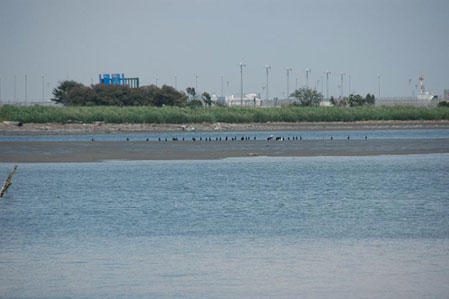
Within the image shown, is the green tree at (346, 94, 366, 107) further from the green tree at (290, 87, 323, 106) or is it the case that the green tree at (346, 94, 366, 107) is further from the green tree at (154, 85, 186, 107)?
the green tree at (154, 85, 186, 107)

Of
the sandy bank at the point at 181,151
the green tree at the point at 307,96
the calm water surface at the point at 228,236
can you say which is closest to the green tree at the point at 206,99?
the green tree at the point at 307,96

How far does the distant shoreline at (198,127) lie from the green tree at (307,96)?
38.8 metres

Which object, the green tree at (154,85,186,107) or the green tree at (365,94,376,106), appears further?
the green tree at (365,94,376,106)

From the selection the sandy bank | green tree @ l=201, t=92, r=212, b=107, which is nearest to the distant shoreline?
the sandy bank

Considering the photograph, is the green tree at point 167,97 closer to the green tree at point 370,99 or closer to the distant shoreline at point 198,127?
the distant shoreline at point 198,127

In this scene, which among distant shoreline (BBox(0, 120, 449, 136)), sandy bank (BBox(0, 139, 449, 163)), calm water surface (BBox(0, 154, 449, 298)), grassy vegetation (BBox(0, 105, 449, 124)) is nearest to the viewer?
calm water surface (BBox(0, 154, 449, 298))

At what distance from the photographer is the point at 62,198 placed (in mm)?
32094

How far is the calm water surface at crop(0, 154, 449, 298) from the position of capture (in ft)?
52.9

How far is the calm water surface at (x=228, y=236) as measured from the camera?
16125 mm

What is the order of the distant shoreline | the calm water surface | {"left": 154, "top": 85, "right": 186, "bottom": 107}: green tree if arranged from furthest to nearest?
{"left": 154, "top": 85, "right": 186, "bottom": 107}: green tree, the distant shoreline, the calm water surface

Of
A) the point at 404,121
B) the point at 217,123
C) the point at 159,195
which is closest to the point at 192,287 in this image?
the point at 159,195

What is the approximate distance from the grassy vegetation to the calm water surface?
241 feet

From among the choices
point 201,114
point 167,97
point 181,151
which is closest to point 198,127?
point 201,114

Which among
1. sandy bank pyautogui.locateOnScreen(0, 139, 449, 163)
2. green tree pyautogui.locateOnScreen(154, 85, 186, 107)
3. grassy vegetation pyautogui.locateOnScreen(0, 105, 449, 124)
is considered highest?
green tree pyautogui.locateOnScreen(154, 85, 186, 107)
